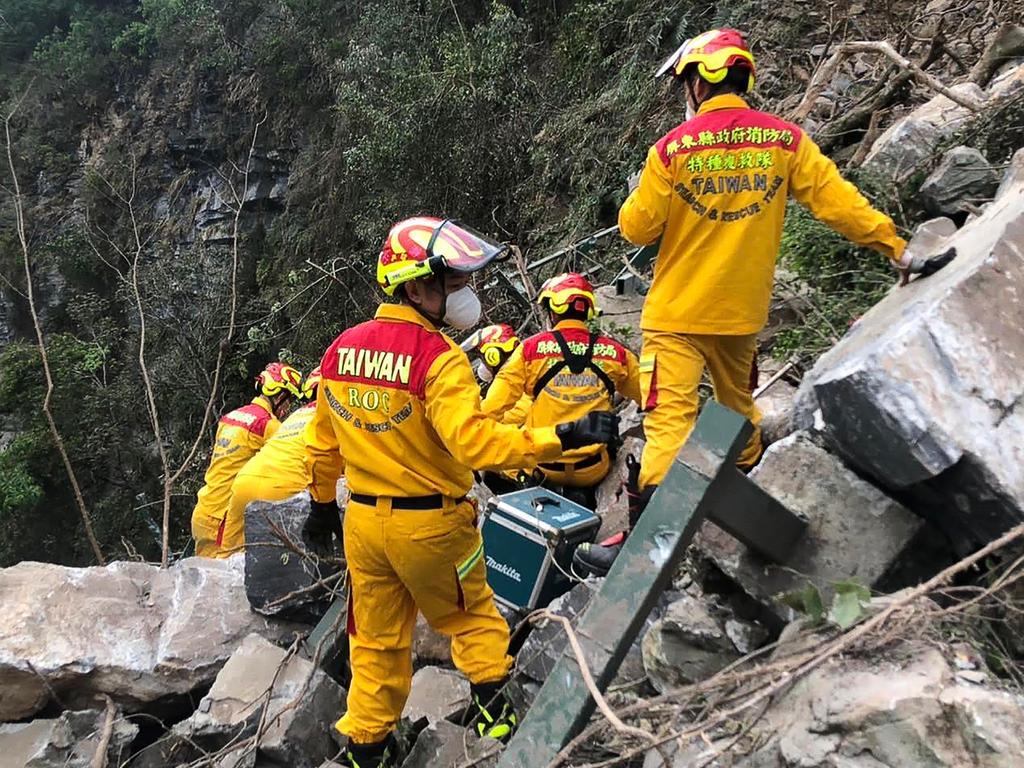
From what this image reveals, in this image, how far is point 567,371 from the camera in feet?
14.4

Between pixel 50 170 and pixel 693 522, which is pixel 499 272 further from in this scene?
pixel 50 170

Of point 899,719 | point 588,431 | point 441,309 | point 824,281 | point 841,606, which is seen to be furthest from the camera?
point 824,281

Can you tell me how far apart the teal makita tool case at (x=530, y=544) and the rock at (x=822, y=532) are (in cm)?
156

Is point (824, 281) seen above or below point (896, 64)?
below

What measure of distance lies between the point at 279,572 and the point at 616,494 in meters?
1.89

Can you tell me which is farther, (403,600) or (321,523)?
(321,523)

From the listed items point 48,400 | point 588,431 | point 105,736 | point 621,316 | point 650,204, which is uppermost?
point 650,204

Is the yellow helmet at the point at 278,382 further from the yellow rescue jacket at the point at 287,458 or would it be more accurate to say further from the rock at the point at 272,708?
the rock at the point at 272,708

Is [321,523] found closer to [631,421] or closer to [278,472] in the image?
[278,472]

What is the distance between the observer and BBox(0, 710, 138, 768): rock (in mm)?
3430

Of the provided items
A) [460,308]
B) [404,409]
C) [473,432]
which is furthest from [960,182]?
[404,409]

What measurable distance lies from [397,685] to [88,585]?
230 centimetres

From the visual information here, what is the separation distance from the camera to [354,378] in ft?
8.87

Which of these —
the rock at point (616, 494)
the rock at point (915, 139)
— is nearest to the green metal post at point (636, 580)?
the rock at point (616, 494)
